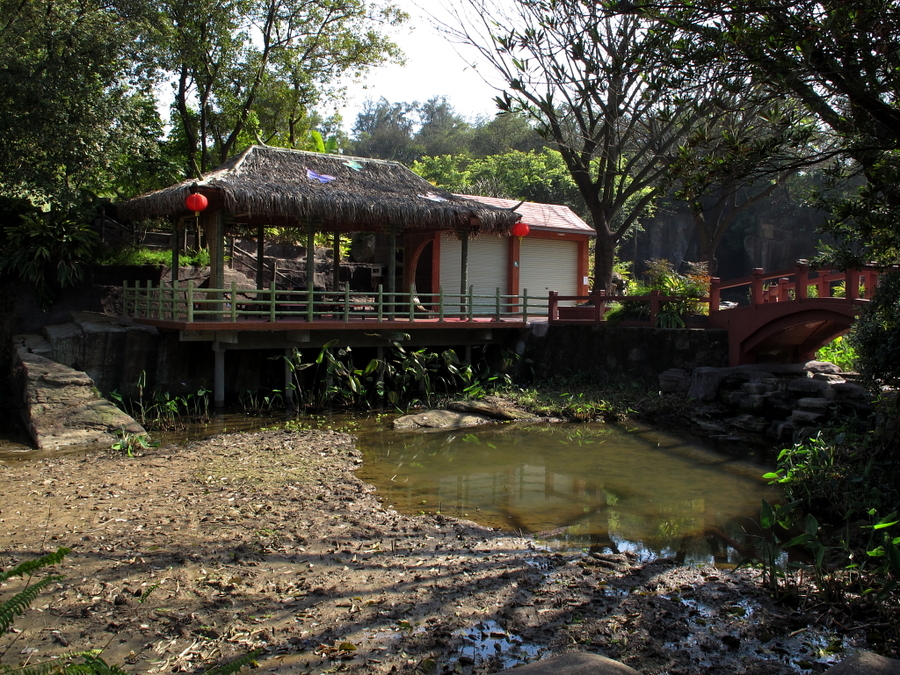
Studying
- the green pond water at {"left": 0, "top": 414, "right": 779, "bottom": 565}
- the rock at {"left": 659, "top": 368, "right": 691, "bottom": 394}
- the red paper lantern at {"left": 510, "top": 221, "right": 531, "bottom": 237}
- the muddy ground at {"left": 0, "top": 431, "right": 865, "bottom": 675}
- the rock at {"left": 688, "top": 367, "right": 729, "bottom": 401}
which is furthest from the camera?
the red paper lantern at {"left": 510, "top": 221, "right": 531, "bottom": 237}

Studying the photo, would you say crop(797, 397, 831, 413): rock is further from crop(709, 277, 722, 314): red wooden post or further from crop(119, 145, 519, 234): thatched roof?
crop(119, 145, 519, 234): thatched roof

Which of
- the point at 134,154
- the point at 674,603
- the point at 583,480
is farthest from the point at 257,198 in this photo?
the point at 674,603

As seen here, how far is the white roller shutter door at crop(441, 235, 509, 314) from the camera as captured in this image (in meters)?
18.8

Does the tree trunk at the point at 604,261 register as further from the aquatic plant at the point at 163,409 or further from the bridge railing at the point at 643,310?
the aquatic plant at the point at 163,409

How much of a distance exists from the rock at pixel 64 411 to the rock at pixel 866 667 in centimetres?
900

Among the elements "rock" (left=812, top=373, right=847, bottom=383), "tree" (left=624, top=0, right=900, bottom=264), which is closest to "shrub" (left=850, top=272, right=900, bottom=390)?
"tree" (left=624, top=0, right=900, bottom=264)

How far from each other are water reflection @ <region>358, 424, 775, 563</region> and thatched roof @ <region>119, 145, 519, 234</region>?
15.2 ft

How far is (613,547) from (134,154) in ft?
44.4

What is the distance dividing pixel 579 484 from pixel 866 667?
6.10 metres

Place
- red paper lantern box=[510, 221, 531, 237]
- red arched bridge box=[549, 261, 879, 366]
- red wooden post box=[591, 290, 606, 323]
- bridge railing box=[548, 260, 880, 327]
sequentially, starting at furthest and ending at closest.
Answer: red paper lantern box=[510, 221, 531, 237] < red wooden post box=[591, 290, 606, 323] < red arched bridge box=[549, 261, 879, 366] < bridge railing box=[548, 260, 880, 327]

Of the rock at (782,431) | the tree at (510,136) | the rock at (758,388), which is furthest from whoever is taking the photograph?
the tree at (510,136)

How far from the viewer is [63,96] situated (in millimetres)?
13297

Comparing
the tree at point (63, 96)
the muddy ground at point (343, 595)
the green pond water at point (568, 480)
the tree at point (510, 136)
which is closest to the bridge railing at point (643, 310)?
the green pond water at point (568, 480)

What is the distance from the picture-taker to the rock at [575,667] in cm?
267
